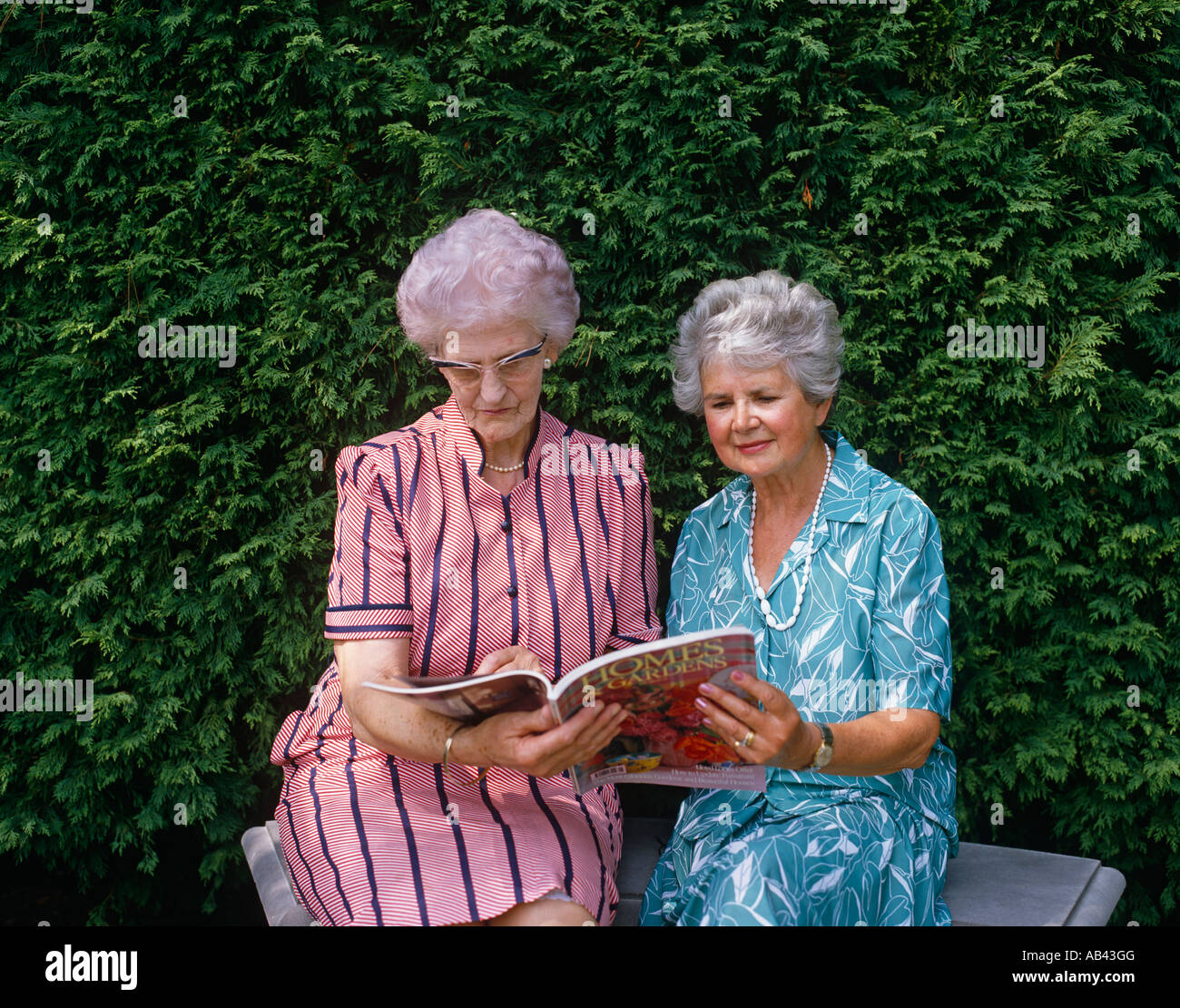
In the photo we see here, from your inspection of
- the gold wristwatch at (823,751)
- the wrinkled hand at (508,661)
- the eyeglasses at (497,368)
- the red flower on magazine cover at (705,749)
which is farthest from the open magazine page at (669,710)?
the eyeglasses at (497,368)

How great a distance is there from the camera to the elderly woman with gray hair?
234 cm

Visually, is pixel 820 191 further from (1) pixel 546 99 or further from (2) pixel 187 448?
(2) pixel 187 448

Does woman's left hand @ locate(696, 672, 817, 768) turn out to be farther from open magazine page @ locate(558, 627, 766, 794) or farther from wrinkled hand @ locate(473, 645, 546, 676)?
A: wrinkled hand @ locate(473, 645, 546, 676)

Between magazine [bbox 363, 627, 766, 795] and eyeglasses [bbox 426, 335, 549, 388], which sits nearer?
magazine [bbox 363, 627, 766, 795]

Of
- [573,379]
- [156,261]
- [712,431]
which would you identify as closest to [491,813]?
[712,431]

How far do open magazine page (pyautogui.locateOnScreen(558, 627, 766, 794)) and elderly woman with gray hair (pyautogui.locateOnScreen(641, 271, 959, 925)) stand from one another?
3.3 inches

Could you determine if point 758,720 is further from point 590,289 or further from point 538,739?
point 590,289

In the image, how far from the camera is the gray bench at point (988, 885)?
2713mm

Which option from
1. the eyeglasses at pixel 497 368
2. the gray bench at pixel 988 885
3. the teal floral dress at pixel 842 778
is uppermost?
the eyeglasses at pixel 497 368

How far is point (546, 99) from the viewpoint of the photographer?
3.41 metres

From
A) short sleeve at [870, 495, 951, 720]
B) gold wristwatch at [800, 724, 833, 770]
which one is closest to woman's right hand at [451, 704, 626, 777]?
A: gold wristwatch at [800, 724, 833, 770]

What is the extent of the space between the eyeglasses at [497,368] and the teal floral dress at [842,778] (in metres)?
0.84

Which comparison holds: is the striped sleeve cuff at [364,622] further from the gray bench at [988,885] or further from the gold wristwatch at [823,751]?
the gold wristwatch at [823,751]

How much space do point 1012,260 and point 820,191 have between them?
0.71 meters
